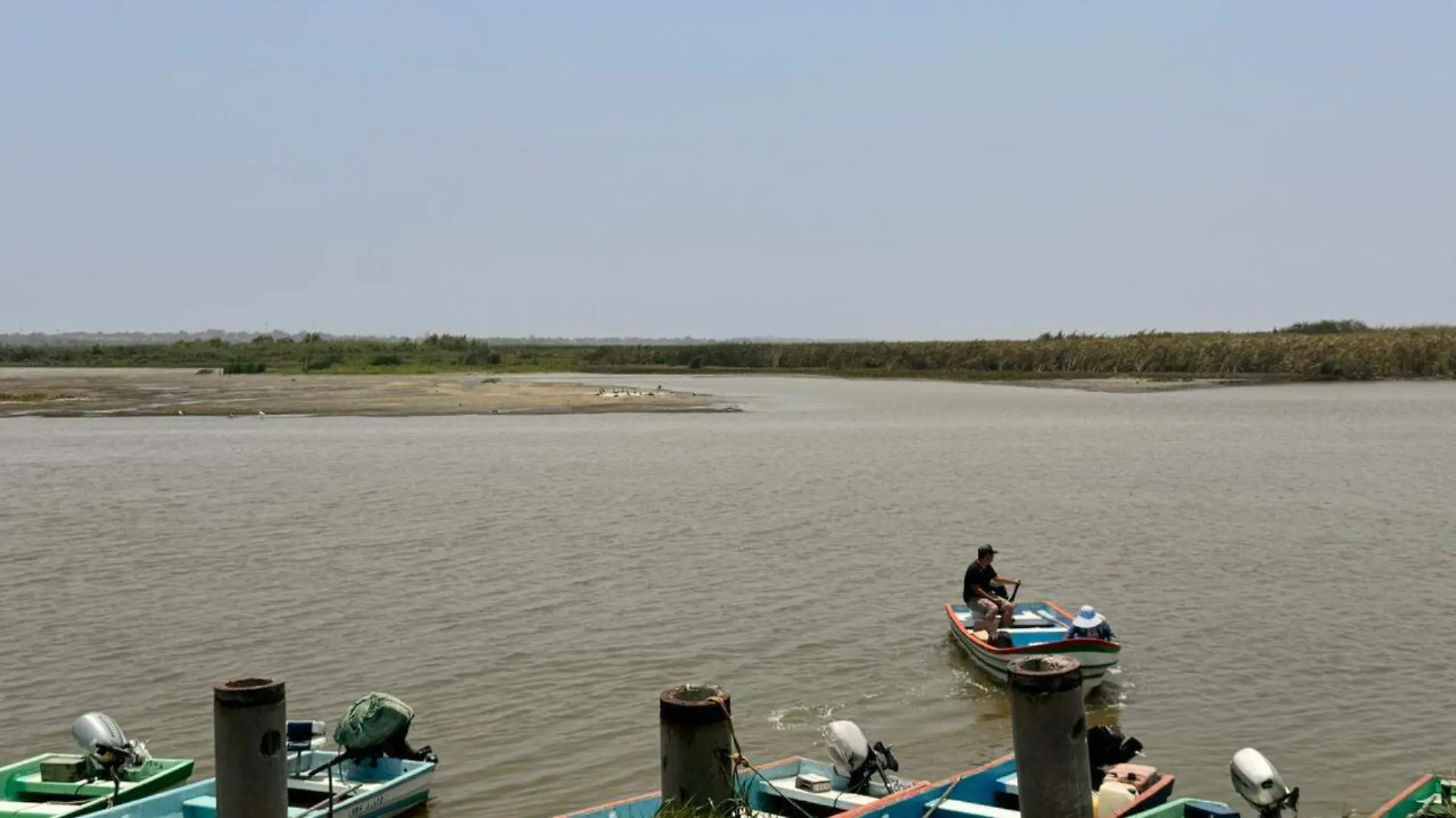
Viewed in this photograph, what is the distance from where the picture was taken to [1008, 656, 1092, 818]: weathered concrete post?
952 cm

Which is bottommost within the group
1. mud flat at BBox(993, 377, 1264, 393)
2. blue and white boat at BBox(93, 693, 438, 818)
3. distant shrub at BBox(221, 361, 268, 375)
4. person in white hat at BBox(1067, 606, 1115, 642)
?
blue and white boat at BBox(93, 693, 438, 818)

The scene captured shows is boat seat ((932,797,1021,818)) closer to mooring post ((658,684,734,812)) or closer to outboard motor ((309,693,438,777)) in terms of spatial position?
mooring post ((658,684,734,812))

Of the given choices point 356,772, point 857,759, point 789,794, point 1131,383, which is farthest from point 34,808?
point 1131,383

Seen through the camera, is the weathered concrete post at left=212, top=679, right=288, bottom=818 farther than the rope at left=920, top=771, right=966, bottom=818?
No

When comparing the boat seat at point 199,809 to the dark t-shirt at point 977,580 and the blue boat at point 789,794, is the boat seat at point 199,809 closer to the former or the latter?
the blue boat at point 789,794

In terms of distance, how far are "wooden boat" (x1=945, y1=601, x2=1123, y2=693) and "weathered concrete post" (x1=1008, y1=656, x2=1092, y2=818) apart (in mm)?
5533

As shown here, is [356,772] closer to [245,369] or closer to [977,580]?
[977,580]

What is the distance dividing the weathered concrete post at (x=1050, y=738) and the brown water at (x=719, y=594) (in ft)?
15.6

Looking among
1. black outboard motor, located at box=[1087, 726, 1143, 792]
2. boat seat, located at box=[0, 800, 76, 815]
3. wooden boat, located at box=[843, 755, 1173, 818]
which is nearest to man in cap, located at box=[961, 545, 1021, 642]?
black outboard motor, located at box=[1087, 726, 1143, 792]

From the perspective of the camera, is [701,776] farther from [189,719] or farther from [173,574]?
[173,574]

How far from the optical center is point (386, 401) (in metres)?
74.1

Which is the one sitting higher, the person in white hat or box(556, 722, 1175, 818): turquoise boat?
the person in white hat

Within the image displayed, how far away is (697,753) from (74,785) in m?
6.41

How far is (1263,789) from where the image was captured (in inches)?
446
